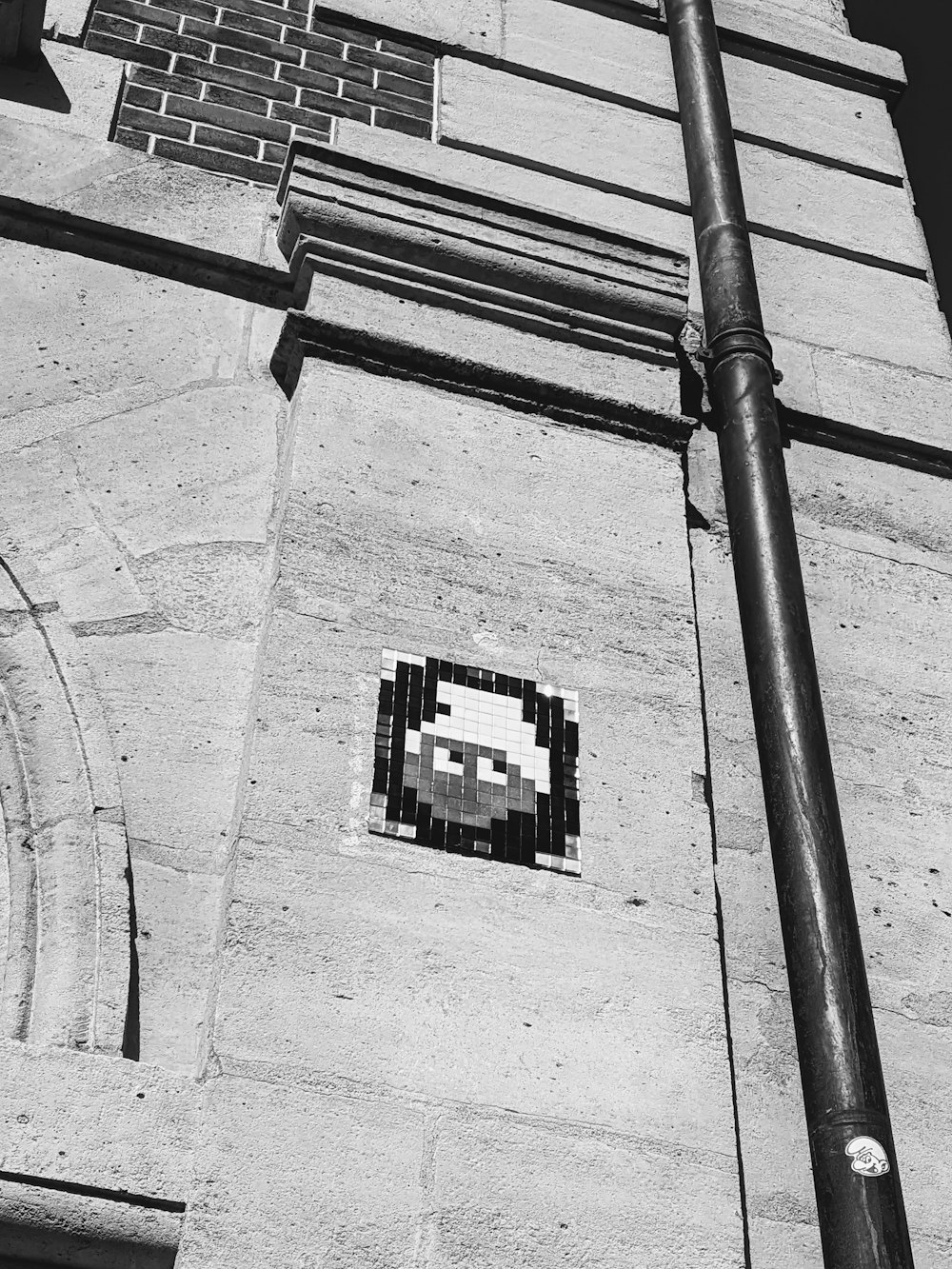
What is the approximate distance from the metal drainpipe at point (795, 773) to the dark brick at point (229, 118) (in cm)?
134

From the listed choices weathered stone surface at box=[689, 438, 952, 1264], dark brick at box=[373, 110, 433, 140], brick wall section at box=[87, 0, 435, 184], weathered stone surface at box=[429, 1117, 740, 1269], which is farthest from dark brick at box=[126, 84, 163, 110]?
weathered stone surface at box=[429, 1117, 740, 1269]

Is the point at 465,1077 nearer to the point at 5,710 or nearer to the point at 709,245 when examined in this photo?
the point at 5,710

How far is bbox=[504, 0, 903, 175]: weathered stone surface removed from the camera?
17.8ft

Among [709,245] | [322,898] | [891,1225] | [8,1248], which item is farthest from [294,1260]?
[709,245]

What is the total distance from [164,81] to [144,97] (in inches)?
4.6

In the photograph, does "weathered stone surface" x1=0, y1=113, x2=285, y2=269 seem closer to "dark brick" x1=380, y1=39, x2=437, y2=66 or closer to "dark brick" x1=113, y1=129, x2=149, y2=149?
"dark brick" x1=113, y1=129, x2=149, y2=149

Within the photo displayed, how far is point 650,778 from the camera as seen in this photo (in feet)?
10.8

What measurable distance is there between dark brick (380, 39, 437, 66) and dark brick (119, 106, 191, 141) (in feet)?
3.03

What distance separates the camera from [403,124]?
5.04 metres

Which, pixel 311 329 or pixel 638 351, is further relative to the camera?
pixel 638 351

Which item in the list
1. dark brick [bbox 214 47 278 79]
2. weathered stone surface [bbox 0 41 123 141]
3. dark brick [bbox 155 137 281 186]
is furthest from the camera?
dark brick [bbox 214 47 278 79]

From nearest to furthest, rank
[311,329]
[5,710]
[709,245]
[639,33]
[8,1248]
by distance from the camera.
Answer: [8,1248], [5,710], [311,329], [709,245], [639,33]

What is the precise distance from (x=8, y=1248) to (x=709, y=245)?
139 inches

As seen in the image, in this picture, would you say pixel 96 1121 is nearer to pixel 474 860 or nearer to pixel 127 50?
pixel 474 860
